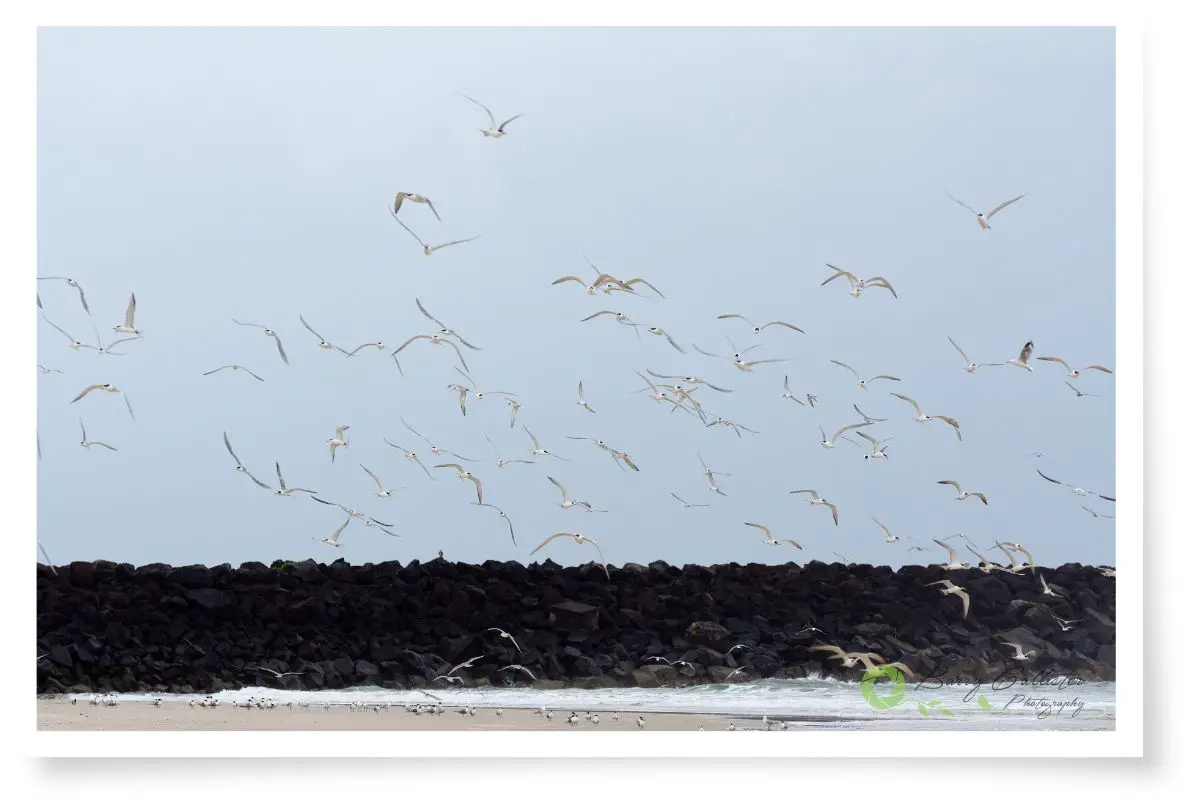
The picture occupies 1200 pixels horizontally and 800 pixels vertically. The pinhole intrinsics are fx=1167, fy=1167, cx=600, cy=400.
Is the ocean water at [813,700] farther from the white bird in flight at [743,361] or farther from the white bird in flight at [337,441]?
the white bird in flight at [743,361]

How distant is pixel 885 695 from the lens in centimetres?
406

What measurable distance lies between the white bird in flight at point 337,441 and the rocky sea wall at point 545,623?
0.40 metres

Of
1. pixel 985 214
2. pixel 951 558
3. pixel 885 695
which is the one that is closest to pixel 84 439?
pixel 885 695

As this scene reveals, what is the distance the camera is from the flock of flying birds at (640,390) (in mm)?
4168

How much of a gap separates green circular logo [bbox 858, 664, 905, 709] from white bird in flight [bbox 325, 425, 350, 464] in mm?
2019

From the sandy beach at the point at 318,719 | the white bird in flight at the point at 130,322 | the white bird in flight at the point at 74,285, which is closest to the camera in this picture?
the sandy beach at the point at 318,719

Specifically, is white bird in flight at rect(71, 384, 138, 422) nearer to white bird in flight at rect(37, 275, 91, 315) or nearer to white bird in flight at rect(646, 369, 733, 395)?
white bird in flight at rect(37, 275, 91, 315)

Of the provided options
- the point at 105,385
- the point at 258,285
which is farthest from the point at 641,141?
the point at 105,385

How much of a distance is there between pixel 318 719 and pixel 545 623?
2.77 feet

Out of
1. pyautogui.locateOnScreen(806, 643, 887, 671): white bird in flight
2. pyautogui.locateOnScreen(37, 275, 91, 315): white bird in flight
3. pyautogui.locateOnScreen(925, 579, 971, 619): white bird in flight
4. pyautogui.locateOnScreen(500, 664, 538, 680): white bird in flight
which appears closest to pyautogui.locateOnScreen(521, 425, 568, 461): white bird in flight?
pyautogui.locateOnScreen(500, 664, 538, 680): white bird in flight

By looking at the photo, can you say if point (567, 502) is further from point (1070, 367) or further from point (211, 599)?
point (1070, 367)

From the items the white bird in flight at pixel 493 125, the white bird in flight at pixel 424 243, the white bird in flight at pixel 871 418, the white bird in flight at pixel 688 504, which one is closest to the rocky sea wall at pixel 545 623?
the white bird in flight at pixel 688 504

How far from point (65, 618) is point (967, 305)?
338cm

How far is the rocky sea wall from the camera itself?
4098 millimetres
